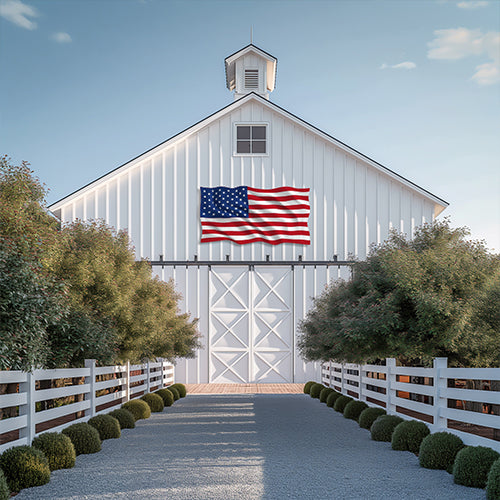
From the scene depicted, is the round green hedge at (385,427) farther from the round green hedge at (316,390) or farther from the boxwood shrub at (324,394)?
the round green hedge at (316,390)

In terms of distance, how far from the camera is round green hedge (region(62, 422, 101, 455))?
360 inches

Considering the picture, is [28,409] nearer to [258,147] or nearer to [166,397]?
[166,397]

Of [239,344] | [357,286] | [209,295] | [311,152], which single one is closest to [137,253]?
[209,295]

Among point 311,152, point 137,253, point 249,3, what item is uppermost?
point 249,3

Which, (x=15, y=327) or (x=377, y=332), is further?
(x=377, y=332)

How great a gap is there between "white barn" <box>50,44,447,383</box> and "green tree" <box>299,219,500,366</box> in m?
A: 12.1

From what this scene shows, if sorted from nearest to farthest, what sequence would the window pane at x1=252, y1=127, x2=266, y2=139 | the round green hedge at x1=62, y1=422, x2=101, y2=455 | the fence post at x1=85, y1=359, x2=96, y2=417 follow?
the round green hedge at x1=62, y1=422, x2=101, y2=455 < the fence post at x1=85, y1=359, x2=96, y2=417 < the window pane at x1=252, y1=127, x2=266, y2=139

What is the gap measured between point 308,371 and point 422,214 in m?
7.21

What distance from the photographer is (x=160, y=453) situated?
9336mm

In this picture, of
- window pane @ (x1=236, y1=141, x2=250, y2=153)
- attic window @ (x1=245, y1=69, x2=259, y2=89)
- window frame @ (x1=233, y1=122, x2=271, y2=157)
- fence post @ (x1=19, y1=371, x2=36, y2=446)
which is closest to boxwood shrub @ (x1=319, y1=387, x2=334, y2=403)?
window frame @ (x1=233, y1=122, x2=271, y2=157)

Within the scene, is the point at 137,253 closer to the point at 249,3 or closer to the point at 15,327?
the point at 249,3

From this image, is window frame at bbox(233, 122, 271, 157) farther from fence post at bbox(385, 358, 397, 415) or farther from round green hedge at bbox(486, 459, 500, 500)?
round green hedge at bbox(486, 459, 500, 500)

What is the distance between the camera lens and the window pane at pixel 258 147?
81.8ft

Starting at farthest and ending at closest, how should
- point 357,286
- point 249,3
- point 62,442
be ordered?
point 249,3, point 357,286, point 62,442
